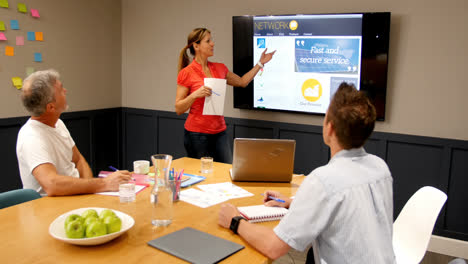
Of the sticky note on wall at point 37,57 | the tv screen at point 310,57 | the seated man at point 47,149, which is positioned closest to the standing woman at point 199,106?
the tv screen at point 310,57

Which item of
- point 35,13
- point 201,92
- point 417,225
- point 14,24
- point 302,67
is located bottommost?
point 417,225

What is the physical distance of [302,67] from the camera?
3.76 metres

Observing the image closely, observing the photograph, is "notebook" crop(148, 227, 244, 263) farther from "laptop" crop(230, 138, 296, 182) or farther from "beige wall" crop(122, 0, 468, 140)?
"beige wall" crop(122, 0, 468, 140)

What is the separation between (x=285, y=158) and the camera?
2.26 m

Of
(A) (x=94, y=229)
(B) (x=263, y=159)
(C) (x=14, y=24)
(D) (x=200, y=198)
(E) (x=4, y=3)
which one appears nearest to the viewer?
(A) (x=94, y=229)

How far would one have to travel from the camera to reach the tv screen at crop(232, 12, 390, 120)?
3447 mm

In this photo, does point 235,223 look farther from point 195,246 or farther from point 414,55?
point 414,55

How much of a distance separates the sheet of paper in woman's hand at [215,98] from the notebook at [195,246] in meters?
1.70

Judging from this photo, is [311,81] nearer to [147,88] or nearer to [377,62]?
[377,62]

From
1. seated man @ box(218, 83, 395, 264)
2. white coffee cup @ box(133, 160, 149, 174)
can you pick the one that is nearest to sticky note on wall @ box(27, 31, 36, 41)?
white coffee cup @ box(133, 160, 149, 174)

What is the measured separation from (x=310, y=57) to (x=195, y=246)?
8.50 feet

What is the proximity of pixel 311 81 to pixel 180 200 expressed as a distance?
213 cm

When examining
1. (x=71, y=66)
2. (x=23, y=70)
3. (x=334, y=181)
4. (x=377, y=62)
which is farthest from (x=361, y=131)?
(x=71, y=66)

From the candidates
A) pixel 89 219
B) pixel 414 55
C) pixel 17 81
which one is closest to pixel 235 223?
pixel 89 219
